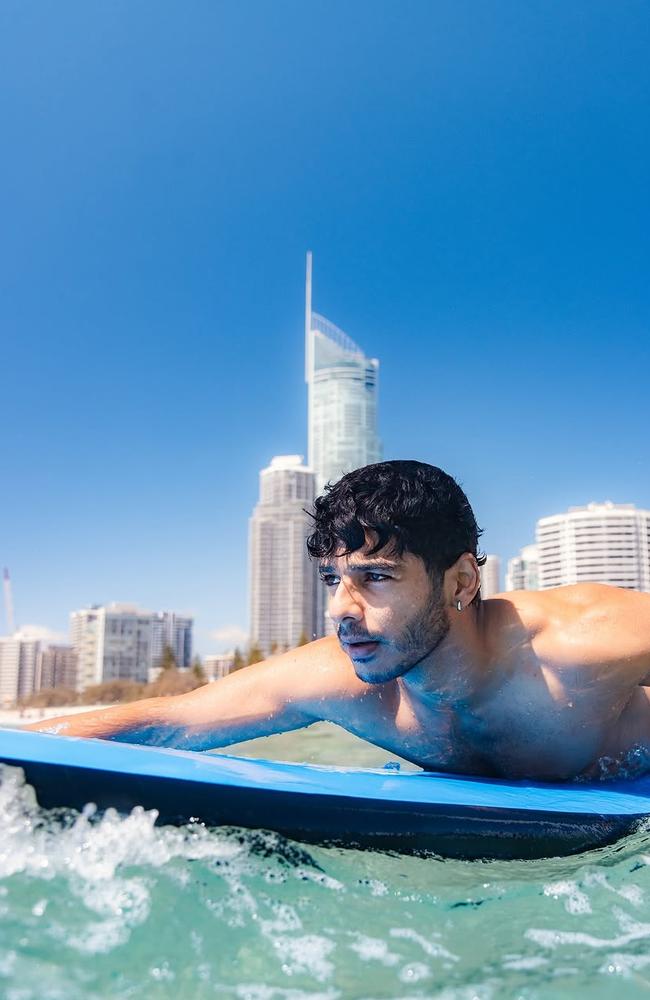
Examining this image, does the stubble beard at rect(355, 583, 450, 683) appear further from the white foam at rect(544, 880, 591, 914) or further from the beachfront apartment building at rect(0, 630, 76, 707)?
the beachfront apartment building at rect(0, 630, 76, 707)

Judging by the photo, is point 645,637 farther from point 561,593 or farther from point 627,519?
point 627,519

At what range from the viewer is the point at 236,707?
3.06m

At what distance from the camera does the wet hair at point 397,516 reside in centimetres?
256

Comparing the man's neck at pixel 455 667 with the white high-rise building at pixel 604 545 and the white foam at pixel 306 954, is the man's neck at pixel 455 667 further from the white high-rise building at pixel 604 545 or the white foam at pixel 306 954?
the white high-rise building at pixel 604 545

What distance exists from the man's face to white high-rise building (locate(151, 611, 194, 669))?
9340 cm

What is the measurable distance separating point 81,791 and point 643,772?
7.61ft

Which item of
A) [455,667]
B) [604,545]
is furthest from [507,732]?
[604,545]

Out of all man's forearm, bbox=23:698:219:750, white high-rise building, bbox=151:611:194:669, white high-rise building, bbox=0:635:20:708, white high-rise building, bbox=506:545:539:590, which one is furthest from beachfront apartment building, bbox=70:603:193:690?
man's forearm, bbox=23:698:219:750

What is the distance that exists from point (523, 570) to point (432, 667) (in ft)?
268

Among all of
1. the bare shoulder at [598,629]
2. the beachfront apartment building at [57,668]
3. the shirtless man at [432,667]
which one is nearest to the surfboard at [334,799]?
the shirtless man at [432,667]

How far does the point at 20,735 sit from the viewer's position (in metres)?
2.24

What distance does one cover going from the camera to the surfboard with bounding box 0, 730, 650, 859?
6.90 feet

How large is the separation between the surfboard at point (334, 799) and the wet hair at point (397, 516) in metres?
0.68

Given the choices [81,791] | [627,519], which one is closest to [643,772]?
[81,791]
